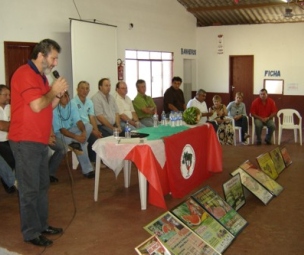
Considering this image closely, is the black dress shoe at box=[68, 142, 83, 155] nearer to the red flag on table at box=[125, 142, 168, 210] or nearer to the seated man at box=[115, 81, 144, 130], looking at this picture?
the seated man at box=[115, 81, 144, 130]

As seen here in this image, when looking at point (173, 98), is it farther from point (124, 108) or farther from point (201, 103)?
point (124, 108)

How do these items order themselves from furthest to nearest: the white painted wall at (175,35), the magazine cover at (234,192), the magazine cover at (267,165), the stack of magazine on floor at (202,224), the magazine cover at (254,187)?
1. the white painted wall at (175,35)
2. the magazine cover at (267,165)
3. the magazine cover at (254,187)
4. the magazine cover at (234,192)
5. the stack of magazine on floor at (202,224)

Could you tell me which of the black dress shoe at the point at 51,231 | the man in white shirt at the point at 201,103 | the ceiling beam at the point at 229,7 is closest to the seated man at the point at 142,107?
the man in white shirt at the point at 201,103

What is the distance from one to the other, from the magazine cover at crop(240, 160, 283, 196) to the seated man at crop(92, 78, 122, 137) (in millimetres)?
2006

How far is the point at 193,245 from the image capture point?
3020 mm

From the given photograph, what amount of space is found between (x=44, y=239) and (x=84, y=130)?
2.36m

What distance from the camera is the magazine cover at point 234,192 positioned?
3.86 m

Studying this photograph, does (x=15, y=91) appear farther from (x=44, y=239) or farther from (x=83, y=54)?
(x=83, y=54)

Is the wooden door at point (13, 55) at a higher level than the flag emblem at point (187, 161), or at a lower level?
higher

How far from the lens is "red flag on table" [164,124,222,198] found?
434 cm

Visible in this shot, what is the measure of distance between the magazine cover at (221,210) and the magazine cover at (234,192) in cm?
18

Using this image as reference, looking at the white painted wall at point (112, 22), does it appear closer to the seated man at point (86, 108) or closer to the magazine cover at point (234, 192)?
the seated man at point (86, 108)

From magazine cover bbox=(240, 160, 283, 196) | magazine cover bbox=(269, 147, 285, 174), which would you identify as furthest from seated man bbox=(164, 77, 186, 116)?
magazine cover bbox=(240, 160, 283, 196)

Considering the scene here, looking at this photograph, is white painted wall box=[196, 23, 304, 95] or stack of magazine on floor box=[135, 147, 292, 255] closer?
stack of magazine on floor box=[135, 147, 292, 255]
